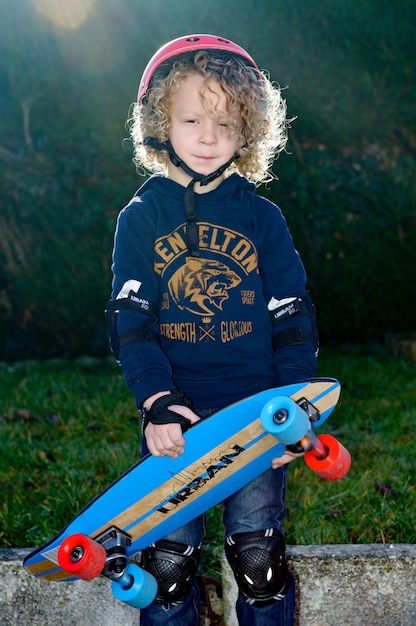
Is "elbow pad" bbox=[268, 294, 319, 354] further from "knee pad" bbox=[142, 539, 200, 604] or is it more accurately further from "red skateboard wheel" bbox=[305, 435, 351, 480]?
"knee pad" bbox=[142, 539, 200, 604]

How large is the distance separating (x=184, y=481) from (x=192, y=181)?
954mm

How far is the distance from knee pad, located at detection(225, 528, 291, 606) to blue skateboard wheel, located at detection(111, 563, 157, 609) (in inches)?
10.7

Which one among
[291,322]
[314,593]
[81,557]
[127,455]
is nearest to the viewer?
[81,557]

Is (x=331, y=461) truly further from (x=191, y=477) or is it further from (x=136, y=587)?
(x=136, y=587)

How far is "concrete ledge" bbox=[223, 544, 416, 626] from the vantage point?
259cm

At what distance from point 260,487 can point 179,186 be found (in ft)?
3.32

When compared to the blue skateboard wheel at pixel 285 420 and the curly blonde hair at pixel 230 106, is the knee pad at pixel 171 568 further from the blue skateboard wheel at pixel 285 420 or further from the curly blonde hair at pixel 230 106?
the curly blonde hair at pixel 230 106

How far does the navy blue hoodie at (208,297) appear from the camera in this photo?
91.0 inches

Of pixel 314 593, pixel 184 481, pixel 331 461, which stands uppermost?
pixel 331 461

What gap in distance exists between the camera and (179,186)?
2436 millimetres

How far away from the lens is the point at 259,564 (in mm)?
2234

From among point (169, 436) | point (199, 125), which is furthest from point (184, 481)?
point (199, 125)

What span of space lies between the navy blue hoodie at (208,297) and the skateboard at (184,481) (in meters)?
0.17

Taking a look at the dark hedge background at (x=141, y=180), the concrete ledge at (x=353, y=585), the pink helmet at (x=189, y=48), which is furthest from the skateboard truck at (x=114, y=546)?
the dark hedge background at (x=141, y=180)
